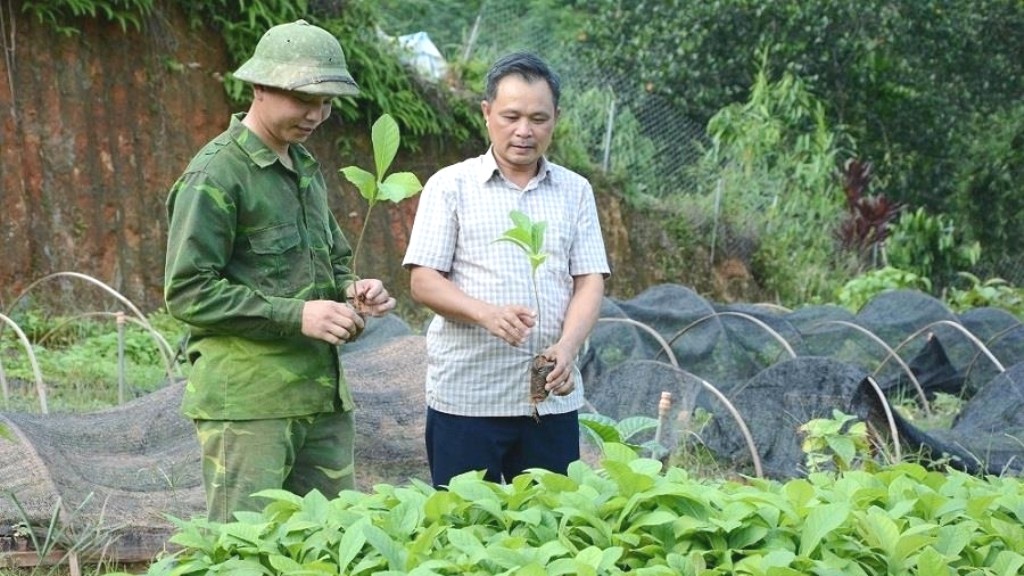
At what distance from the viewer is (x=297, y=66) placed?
3.42 m

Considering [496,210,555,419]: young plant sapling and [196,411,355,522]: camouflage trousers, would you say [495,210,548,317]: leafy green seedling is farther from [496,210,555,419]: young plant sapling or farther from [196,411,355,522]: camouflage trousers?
[196,411,355,522]: camouflage trousers

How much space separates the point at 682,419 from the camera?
627 centimetres

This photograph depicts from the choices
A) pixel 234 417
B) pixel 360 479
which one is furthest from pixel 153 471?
pixel 234 417

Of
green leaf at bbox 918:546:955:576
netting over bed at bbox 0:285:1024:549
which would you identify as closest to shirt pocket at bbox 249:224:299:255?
netting over bed at bbox 0:285:1024:549

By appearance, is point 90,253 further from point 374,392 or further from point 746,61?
point 746,61

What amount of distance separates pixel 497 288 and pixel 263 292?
0.61 m

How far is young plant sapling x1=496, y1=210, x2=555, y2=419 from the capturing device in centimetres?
346

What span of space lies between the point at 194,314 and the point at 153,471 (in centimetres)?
202

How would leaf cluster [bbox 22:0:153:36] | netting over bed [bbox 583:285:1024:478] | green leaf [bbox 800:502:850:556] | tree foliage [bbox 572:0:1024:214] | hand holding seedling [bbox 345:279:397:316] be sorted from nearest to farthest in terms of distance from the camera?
green leaf [bbox 800:502:850:556] → hand holding seedling [bbox 345:279:397:316] → netting over bed [bbox 583:285:1024:478] → leaf cluster [bbox 22:0:153:36] → tree foliage [bbox 572:0:1024:214]

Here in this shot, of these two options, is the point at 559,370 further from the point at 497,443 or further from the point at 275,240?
the point at 275,240

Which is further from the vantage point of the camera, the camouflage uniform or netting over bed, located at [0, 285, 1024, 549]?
netting over bed, located at [0, 285, 1024, 549]

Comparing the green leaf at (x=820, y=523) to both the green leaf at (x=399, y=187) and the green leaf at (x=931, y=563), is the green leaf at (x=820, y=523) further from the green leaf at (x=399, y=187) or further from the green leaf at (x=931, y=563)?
the green leaf at (x=399, y=187)

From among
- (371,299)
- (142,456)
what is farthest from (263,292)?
(142,456)

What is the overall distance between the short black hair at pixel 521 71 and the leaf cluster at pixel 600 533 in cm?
130
